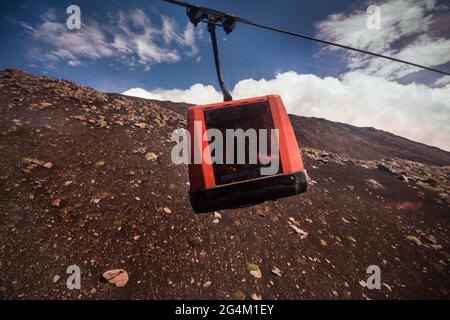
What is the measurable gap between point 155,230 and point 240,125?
288 centimetres

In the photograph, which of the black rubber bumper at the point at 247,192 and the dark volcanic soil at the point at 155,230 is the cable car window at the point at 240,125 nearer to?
the black rubber bumper at the point at 247,192

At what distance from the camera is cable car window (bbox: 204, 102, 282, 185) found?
3.53 meters

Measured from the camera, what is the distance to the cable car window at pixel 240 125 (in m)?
3.53

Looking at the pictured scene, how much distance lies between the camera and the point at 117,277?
3637 millimetres

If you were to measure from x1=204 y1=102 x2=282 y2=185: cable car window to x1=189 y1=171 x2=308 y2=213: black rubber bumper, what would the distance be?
0.14 metres

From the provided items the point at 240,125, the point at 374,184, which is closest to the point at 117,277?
the point at 240,125

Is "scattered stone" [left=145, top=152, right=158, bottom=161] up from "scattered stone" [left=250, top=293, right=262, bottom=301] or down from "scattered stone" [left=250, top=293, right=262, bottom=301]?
up

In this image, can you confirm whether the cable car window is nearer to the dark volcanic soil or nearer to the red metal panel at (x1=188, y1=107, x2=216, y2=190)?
the red metal panel at (x1=188, y1=107, x2=216, y2=190)

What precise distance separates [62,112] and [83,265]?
679 centimetres

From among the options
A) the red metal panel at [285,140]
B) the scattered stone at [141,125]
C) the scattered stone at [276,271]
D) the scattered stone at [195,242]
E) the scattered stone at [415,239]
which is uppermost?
the scattered stone at [141,125]

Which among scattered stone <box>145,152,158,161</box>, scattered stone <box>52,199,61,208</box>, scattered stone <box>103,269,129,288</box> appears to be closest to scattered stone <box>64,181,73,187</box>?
scattered stone <box>52,199,61,208</box>

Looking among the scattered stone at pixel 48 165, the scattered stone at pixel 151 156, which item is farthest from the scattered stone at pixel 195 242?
the scattered stone at pixel 48 165

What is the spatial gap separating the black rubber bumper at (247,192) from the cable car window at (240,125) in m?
0.14

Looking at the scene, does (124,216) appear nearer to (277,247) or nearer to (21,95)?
(277,247)
